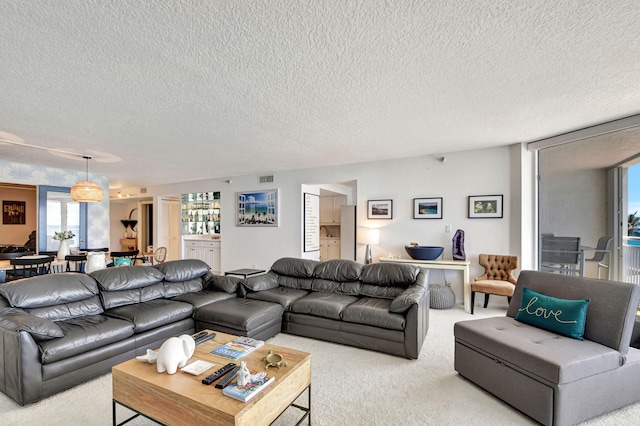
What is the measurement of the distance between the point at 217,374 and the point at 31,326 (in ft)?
5.20

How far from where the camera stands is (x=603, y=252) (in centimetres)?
393

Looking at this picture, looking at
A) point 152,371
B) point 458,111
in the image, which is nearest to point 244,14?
point 152,371

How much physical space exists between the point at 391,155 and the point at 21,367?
505cm

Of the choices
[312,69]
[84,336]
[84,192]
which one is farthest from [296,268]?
[84,192]

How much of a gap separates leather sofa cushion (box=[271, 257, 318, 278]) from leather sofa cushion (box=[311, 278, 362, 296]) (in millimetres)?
172

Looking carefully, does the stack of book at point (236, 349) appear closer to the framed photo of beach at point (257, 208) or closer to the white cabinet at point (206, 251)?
the framed photo of beach at point (257, 208)

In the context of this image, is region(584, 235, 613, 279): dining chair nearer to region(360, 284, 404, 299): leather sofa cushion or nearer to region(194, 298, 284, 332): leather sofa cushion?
region(360, 284, 404, 299): leather sofa cushion

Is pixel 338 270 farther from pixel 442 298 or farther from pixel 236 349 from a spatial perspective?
pixel 236 349

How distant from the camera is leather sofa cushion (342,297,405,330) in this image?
9.73 feet

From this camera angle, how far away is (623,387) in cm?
206

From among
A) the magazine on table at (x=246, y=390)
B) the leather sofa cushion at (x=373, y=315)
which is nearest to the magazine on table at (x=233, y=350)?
the magazine on table at (x=246, y=390)

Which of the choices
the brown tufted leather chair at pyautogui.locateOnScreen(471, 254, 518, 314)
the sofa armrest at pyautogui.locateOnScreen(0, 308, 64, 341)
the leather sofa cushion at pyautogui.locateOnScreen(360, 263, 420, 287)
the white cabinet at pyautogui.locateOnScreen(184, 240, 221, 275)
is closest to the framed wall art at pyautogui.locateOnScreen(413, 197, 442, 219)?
the brown tufted leather chair at pyautogui.locateOnScreen(471, 254, 518, 314)

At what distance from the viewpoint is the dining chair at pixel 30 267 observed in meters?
4.09

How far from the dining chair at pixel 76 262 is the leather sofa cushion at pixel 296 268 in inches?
122
